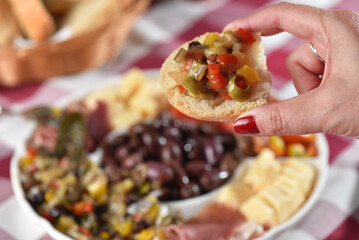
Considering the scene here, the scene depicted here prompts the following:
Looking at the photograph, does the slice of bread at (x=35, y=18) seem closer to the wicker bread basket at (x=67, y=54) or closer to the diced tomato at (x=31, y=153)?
the wicker bread basket at (x=67, y=54)

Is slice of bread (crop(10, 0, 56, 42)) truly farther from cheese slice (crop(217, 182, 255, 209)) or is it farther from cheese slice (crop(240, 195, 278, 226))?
cheese slice (crop(240, 195, 278, 226))

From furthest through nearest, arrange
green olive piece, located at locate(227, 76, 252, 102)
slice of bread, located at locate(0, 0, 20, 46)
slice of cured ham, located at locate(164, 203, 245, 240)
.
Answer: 1. slice of bread, located at locate(0, 0, 20, 46)
2. slice of cured ham, located at locate(164, 203, 245, 240)
3. green olive piece, located at locate(227, 76, 252, 102)

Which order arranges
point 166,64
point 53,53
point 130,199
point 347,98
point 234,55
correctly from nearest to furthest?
point 347,98 < point 234,55 < point 166,64 < point 130,199 < point 53,53

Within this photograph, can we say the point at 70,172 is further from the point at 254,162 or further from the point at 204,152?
the point at 254,162

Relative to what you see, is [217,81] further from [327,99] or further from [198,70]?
[327,99]

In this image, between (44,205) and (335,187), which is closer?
(44,205)

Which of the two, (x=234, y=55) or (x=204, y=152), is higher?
(x=234, y=55)

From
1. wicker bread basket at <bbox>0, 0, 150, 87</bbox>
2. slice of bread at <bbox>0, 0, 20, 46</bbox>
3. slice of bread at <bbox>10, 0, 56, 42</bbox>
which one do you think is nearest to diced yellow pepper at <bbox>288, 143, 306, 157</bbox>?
wicker bread basket at <bbox>0, 0, 150, 87</bbox>

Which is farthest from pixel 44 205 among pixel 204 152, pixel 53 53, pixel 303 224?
pixel 303 224
